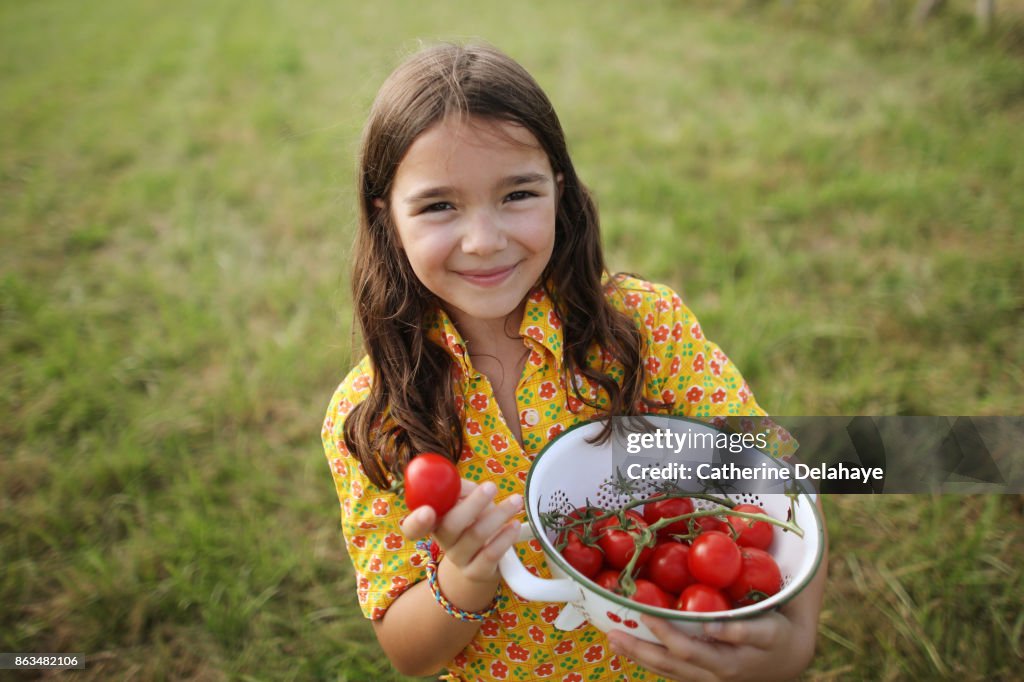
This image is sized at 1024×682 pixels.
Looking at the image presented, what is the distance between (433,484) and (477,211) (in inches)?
20.1

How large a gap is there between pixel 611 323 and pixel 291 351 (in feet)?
6.29

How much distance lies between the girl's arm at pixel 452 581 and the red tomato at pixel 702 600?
0.91 feet

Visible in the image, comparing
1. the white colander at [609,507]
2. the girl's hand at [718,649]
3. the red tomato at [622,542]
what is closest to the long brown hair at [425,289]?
the white colander at [609,507]

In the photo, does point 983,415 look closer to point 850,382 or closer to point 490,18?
point 850,382

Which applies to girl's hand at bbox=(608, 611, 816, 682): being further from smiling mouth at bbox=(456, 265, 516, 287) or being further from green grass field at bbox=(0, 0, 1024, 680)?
green grass field at bbox=(0, 0, 1024, 680)

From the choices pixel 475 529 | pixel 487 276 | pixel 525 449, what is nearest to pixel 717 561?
pixel 475 529

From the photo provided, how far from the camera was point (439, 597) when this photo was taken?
4.29 feet

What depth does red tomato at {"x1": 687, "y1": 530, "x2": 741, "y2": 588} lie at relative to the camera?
1.11 meters

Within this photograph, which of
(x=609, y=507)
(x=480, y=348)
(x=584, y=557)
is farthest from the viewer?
(x=480, y=348)

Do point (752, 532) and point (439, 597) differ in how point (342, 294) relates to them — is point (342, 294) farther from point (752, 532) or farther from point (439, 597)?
point (752, 532)

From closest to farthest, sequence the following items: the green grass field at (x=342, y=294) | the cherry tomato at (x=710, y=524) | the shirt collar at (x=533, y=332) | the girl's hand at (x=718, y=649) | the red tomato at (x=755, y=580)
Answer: the girl's hand at (x=718, y=649) → the red tomato at (x=755, y=580) → the cherry tomato at (x=710, y=524) → the shirt collar at (x=533, y=332) → the green grass field at (x=342, y=294)

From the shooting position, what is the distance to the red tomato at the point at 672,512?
1307 millimetres

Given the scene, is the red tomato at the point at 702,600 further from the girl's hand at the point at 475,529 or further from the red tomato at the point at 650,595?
the girl's hand at the point at 475,529

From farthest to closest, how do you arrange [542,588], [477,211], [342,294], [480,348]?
1. [342,294]
2. [480,348]
3. [477,211]
4. [542,588]
